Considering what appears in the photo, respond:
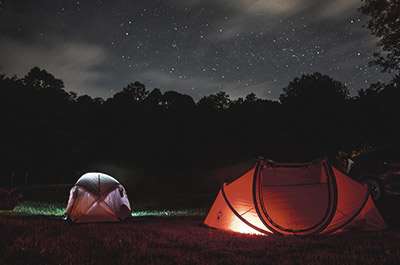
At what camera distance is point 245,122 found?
51.9 meters

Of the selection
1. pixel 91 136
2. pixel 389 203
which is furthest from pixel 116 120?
pixel 389 203

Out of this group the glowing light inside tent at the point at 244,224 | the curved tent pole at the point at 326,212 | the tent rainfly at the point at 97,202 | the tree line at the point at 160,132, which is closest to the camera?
the curved tent pole at the point at 326,212

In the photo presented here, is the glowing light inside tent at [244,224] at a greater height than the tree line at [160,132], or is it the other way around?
the tree line at [160,132]

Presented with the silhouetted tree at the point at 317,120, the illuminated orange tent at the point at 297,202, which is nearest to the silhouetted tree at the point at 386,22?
the illuminated orange tent at the point at 297,202

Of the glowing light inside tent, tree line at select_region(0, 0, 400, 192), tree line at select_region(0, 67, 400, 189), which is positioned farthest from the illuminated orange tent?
tree line at select_region(0, 67, 400, 189)

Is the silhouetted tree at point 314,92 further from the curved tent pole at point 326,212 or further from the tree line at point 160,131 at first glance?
the curved tent pole at point 326,212

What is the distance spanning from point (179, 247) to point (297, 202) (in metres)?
3.50

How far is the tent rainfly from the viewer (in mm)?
11602

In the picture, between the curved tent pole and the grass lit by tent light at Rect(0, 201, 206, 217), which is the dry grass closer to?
the curved tent pole

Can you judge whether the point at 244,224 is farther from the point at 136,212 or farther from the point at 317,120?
the point at 317,120

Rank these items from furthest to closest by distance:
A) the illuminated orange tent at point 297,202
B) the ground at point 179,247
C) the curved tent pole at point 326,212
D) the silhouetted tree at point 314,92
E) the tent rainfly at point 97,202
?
the silhouetted tree at point 314,92
the tent rainfly at point 97,202
the illuminated orange tent at point 297,202
the curved tent pole at point 326,212
the ground at point 179,247

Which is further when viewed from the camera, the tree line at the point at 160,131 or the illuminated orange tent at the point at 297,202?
the tree line at the point at 160,131

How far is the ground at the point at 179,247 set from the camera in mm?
6285

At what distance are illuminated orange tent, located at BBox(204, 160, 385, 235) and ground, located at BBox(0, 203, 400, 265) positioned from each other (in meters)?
0.46
